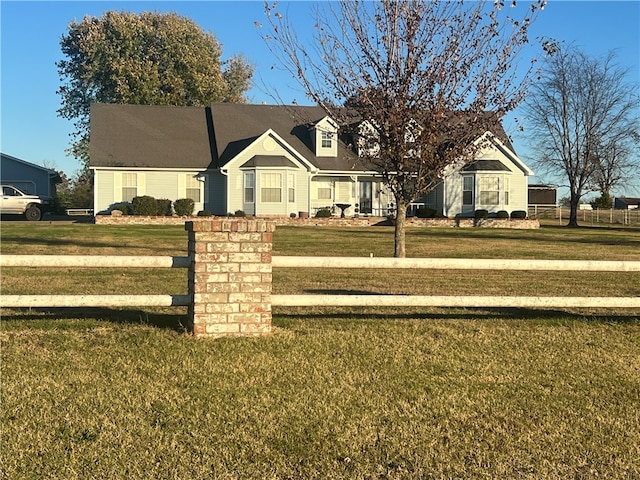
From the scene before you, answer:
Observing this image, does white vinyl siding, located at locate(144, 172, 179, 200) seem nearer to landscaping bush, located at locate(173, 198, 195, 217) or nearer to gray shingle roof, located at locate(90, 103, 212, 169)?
gray shingle roof, located at locate(90, 103, 212, 169)

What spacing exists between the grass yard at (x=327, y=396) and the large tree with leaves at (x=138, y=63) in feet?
141

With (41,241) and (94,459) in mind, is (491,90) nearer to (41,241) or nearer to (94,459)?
(94,459)

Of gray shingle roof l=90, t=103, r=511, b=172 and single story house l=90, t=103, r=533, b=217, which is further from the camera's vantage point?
gray shingle roof l=90, t=103, r=511, b=172

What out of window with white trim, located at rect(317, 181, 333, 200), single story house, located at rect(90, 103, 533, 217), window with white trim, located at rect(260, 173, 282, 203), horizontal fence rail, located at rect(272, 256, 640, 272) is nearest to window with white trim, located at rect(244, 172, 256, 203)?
single story house, located at rect(90, 103, 533, 217)

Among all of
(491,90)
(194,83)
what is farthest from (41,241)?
(194,83)

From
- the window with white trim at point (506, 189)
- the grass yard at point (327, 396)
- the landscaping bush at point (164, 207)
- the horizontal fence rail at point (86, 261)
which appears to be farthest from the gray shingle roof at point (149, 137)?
the horizontal fence rail at point (86, 261)

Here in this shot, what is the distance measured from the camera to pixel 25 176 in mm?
40656

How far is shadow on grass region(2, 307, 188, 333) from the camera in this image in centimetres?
682

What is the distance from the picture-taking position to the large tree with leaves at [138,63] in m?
47.5

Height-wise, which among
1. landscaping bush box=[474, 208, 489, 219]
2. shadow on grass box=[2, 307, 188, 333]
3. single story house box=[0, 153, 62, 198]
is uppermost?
single story house box=[0, 153, 62, 198]

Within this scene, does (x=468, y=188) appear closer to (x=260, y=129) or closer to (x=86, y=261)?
(x=260, y=129)

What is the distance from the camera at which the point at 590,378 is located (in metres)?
5.33

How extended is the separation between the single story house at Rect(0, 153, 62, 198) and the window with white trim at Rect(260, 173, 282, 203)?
16.0 m

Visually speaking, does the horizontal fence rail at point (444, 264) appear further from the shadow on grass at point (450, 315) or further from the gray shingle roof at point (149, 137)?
the gray shingle roof at point (149, 137)
